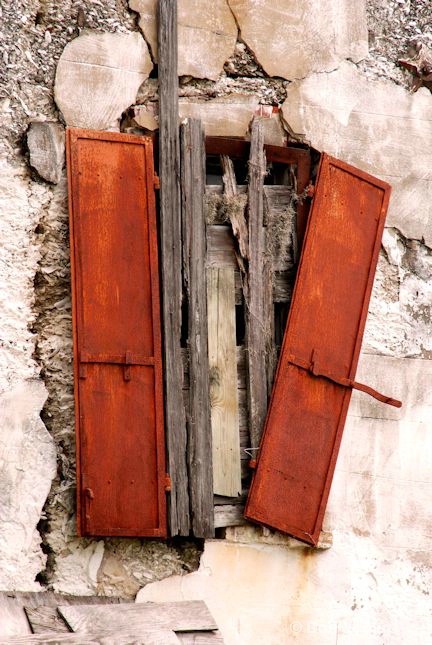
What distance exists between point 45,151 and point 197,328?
39.6 inches

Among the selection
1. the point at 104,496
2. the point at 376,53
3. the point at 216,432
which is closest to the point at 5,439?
the point at 104,496

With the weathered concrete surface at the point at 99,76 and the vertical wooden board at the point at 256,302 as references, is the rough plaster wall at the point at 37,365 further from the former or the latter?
the vertical wooden board at the point at 256,302

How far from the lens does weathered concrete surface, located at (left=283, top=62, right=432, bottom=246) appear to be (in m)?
4.91

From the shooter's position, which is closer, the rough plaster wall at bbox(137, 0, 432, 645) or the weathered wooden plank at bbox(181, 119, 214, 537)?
the weathered wooden plank at bbox(181, 119, 214, 537)

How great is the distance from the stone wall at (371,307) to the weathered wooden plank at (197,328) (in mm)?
196

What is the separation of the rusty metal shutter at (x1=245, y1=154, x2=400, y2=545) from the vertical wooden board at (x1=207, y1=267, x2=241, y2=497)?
13 centimetres

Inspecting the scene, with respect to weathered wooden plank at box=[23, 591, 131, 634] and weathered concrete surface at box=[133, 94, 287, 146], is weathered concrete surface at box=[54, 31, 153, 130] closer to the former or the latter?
weathered concrete surface at box=[133, 94, 287, 146]

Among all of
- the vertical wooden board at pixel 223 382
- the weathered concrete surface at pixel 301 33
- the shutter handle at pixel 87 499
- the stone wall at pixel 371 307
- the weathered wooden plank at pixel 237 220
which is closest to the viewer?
the shutter handle at pixel 87 499

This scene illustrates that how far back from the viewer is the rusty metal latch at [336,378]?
4.52 meters

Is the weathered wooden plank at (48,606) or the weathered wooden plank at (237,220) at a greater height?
the weathered wooden plank at (237,220)

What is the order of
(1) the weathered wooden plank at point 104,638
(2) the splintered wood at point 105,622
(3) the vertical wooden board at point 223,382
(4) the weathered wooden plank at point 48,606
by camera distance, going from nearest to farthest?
(1) the weathered wooden plank at point 104,638, (2) the splintered wood at point 105,622, (4) the weathered wooden plank at point 48,606, (3) the vertical wooden board at point 223,382

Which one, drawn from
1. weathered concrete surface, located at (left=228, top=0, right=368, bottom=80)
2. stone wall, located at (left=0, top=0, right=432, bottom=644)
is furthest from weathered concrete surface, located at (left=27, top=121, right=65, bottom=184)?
weathered concrete surface, located at (left=228, top=0, right=368, bottom=80)

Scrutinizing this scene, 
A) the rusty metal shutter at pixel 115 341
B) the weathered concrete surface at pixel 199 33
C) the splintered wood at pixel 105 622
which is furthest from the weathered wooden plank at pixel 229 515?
the weathered concrete surface at pixel 199 33

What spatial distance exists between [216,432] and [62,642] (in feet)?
4.31
